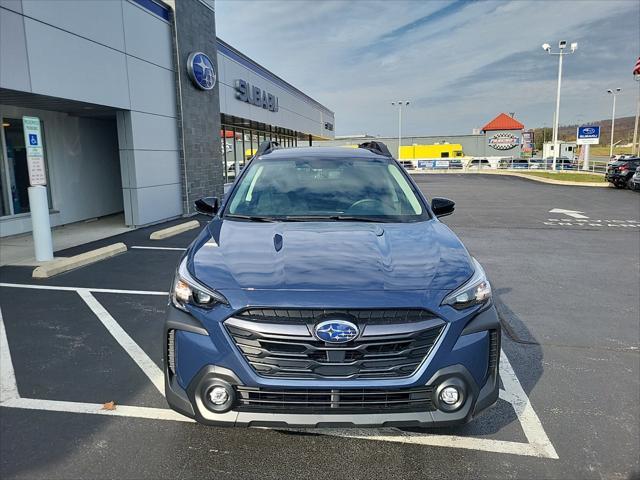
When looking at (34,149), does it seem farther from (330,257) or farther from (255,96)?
(255,96)

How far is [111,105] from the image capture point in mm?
10305

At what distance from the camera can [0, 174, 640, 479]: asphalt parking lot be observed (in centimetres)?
265

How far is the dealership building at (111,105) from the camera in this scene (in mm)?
8352

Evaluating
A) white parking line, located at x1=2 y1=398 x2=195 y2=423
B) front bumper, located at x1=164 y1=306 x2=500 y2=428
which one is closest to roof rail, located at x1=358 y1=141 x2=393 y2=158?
front bumper, located at x1=164 y1=306 x2=500 y2=428

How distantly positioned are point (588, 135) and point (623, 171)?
52.2 ft

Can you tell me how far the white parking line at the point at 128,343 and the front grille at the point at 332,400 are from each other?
4.82 ft

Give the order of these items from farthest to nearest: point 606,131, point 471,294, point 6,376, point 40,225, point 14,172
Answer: point 606,131
point 14,172
point 40,225
point 6,376
point 471,294

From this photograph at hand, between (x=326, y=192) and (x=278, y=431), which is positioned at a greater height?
(x=326, y=192)

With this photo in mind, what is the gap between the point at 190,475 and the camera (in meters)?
2.56

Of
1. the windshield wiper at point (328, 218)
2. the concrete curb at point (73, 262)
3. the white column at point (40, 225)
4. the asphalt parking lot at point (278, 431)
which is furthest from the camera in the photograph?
the white column at point (40, 225)

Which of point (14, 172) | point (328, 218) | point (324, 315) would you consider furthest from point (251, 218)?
point (14, 172)

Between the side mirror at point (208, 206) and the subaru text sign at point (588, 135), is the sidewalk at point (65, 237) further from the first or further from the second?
the subaru text sign at point (588, 135)

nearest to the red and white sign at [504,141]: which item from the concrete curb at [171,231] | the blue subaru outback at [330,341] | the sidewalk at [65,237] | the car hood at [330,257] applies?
the sidewalk at [65,237]

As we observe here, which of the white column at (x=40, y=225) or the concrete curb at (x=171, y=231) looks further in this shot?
the concrete curb at (x=171, y=231)
